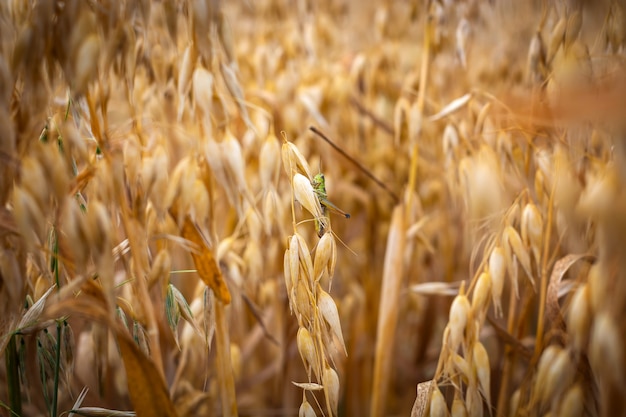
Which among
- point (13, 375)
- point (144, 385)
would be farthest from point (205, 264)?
point (13, 375)

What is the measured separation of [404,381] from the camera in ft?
4.25

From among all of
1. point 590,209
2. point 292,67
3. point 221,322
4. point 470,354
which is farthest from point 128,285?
point 292,67

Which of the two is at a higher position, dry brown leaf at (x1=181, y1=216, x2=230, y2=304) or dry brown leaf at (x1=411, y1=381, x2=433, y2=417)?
dry brown leaf at (x1=181, y1=216, x2=230, y2=304)

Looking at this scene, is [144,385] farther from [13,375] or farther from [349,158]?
[349,158]

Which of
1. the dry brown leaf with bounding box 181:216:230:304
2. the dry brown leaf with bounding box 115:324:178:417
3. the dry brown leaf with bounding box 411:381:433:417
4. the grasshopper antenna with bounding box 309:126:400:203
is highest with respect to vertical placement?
the grasshopper antenna with bounding box 309:126:400:203

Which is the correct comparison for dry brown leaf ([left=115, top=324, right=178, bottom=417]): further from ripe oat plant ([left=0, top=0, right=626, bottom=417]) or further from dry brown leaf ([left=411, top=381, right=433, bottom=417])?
dry brown leaf ([left=411, top=381, right=433, bottom=417])

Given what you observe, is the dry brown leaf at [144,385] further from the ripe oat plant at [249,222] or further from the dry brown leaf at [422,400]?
the dry brown leaf at [422,400]

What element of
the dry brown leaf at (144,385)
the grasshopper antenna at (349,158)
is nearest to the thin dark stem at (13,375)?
the dry brown leaf at (144,385)

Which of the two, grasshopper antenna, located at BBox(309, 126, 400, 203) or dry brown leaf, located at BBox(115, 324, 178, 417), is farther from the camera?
grasshopper antenna, located at BBox(309, 126, 400, 203)

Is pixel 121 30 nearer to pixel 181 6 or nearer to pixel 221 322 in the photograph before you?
pixel 181 6

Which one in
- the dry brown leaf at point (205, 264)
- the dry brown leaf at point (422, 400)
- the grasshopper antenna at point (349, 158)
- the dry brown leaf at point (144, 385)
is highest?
the grasshopper antenna at point (349, 158)

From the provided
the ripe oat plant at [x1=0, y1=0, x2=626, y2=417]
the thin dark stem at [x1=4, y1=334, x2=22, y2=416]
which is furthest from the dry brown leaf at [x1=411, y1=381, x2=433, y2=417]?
the thin dark stem at [x1=4, y1=334, x2=22, y2=416]

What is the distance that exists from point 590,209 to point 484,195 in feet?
0.74

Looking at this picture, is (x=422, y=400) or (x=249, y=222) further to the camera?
(x=249, y=222)
